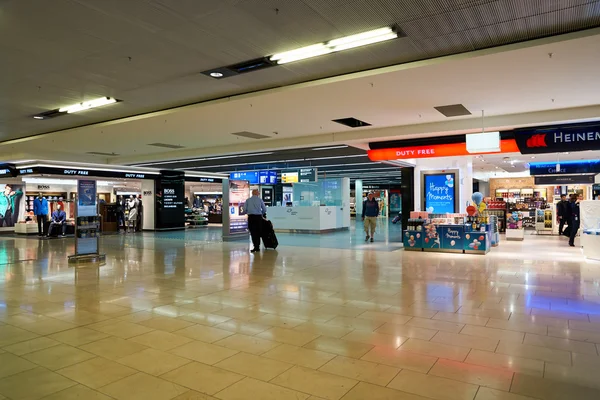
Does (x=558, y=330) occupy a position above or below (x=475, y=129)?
below

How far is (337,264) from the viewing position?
7.94 m

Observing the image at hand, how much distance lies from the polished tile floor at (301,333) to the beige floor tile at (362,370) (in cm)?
1

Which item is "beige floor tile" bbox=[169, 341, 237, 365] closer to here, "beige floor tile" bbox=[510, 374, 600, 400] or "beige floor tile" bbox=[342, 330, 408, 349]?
"beige floor tile" bbox=[342, 330, 408, 349]

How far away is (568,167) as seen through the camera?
49.5ft

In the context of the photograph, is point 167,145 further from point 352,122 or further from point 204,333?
point 204,333

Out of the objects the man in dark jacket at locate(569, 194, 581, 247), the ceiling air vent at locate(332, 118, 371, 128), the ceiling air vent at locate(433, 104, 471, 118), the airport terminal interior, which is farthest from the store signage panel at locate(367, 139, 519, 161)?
the man in dark jacket at locate(569, 194, 581, 247)

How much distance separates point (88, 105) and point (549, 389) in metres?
7.66

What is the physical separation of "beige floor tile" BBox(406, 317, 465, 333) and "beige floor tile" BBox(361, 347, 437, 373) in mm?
758

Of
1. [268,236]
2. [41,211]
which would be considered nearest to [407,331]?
[268,236]

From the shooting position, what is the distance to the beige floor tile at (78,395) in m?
2.52

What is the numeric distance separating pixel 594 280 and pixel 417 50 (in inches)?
180

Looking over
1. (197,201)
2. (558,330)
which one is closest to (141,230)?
(197,201)

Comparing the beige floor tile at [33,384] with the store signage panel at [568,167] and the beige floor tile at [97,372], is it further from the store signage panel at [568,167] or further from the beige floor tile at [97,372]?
the store signage panel at [568,167]

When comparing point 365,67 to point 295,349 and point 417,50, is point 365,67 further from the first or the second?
point 295,349
